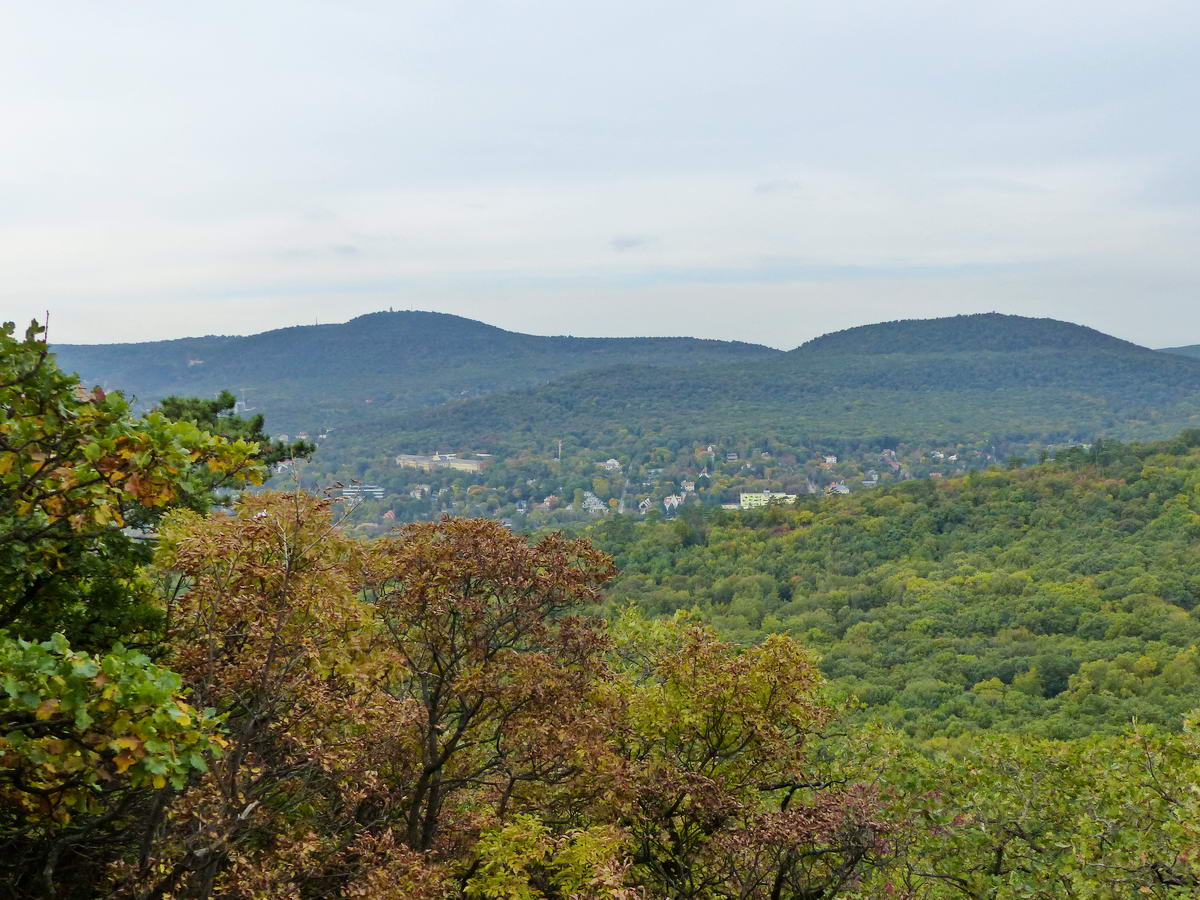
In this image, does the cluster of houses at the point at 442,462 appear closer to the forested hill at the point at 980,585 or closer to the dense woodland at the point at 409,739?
the forested hill at the point at 980,585

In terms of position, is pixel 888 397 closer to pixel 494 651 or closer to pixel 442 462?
pixel 442 462

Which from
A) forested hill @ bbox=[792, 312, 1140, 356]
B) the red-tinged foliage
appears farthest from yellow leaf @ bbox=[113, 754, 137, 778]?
forested hill @ bbox=[792, 312, 1140, 356]

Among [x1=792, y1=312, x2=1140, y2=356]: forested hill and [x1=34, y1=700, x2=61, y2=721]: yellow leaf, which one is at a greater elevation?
[x1=792, y1=312, x2=1140, y2=356]: forested hill

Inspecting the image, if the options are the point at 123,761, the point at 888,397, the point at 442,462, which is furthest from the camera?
the point at 888,397

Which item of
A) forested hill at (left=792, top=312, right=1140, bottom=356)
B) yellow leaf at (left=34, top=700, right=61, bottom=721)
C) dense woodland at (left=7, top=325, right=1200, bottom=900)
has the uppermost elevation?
forested hill at (left=792, top=312, right=1140, bottom=356)

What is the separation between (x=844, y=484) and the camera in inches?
4402

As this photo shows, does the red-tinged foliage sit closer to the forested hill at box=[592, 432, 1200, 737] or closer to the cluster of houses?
the forested hill at box=[592, 432, 1200, 737]

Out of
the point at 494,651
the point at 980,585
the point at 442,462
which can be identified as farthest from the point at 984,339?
the point at 494,651

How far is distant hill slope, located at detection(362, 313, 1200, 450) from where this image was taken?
142 m

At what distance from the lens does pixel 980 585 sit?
136ft

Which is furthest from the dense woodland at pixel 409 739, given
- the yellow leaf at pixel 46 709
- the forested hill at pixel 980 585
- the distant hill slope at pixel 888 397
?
the distant hill slope at pixel 888 397

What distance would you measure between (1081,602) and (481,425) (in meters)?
118

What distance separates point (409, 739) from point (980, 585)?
123 ft

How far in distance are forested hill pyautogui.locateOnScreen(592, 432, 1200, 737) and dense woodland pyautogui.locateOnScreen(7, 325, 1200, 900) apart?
24.5 ft
